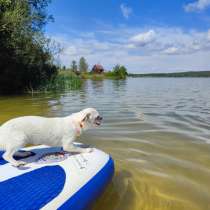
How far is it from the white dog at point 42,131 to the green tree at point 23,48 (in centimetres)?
1746

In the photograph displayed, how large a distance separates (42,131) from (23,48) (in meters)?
21.3

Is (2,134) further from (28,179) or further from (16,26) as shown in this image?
(16,26)

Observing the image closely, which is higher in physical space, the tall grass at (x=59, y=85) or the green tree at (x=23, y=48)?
the green tree at (x=23, y=48)

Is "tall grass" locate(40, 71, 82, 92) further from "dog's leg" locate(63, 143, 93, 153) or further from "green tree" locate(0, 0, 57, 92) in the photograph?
"dog's leg" locate(63, 143, 93, 153)

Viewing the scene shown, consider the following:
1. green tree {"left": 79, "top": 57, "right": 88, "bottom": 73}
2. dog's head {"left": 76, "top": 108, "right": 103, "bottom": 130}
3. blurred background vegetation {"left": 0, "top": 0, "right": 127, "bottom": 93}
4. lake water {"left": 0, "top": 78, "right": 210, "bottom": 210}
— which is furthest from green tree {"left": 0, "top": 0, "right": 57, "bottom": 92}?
green tree {"left": 79, "top": 57, "right": 88, "bottom": 73}

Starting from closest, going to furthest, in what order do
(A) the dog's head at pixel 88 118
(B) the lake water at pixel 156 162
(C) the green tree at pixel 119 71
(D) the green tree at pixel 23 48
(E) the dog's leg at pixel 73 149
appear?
(B) the lake water at pixel 156 162 < (E) the dog's leg at pixel 73 149 < (A) the dog's head at pixel 88 118 < (D) the green tree at pixel 23 48 < (C) the green tree at pixel 119 71

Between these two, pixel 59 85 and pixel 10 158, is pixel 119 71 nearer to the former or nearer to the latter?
pixel 59 85

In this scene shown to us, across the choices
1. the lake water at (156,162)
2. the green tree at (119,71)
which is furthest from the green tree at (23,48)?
the green tree at (119,71)

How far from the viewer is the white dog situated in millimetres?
4379

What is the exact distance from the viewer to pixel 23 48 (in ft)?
81.3

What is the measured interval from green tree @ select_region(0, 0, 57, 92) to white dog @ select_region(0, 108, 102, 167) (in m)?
17.5

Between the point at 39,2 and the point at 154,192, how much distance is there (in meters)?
23.9

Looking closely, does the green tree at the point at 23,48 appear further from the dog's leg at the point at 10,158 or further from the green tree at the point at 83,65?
the green tree at the point at 83,65

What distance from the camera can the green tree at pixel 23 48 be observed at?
2144 centimetres
